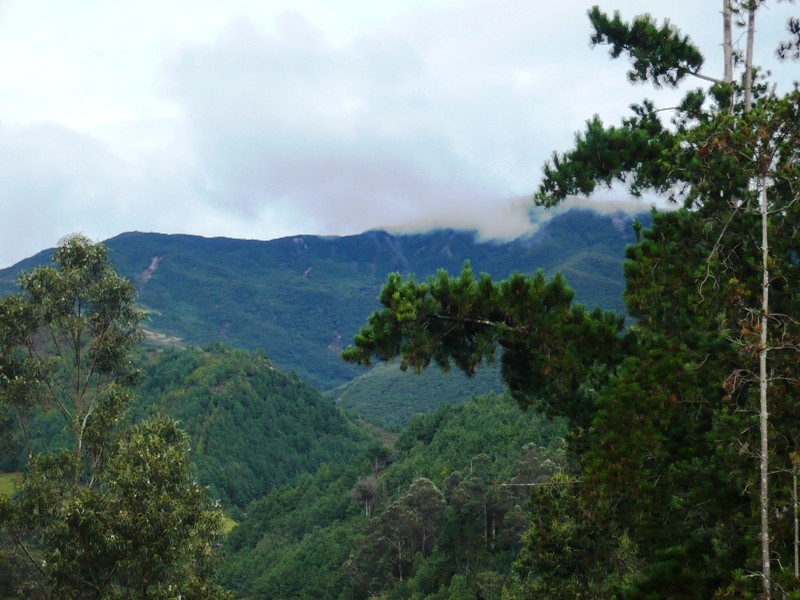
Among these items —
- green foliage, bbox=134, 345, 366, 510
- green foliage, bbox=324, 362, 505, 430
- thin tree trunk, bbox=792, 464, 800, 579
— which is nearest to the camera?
thin tree trunk, bbox=792, 464, 800, 579

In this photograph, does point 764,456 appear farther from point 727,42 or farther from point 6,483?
point 6,483

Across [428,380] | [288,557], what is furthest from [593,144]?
[428,380]

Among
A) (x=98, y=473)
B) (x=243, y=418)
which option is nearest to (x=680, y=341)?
(x=98, y=473)

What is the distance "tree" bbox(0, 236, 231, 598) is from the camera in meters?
16.2

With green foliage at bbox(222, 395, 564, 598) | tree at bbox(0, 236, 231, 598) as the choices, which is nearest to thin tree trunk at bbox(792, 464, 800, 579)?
tree at bbox(0, 236, 231, 598)

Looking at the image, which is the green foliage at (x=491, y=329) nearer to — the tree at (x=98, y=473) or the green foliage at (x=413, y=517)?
the tree at (x=98, y=473)

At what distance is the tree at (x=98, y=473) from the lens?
16172 millimetres

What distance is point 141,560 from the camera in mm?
16266

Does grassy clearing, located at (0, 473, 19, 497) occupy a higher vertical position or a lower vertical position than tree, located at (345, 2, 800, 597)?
lower

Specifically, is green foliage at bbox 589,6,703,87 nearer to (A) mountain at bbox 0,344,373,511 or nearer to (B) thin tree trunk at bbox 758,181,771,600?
(B) thin tree trunk at bbox 758,181,771,600

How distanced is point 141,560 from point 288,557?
51.4 m

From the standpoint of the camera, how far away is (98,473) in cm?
1933

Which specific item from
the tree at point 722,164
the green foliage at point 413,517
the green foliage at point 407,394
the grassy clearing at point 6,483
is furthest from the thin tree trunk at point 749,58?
the green foliage at point 407,394

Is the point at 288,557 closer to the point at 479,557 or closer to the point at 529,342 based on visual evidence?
the point at 479,557
